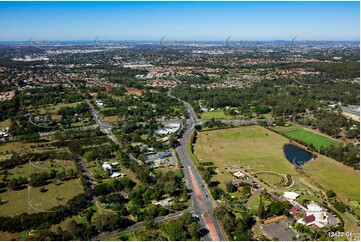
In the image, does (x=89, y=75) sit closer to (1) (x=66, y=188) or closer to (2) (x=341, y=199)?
(1) (x=66, y=188)

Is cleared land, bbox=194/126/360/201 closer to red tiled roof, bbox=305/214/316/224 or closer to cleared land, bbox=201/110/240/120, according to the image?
red tiled roof, bbox=305/214/316/224

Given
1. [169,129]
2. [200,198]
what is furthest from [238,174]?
[169,129]

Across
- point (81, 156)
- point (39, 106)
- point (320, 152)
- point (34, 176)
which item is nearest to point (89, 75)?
point (39, 106)

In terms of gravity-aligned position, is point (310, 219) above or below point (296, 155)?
above

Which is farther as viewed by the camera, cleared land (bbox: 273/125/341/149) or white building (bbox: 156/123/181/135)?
white building (bbox: 156/123/181/135)

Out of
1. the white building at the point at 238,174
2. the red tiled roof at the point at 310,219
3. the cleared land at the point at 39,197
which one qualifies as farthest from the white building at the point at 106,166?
the red tiled roof at the point at 310,219

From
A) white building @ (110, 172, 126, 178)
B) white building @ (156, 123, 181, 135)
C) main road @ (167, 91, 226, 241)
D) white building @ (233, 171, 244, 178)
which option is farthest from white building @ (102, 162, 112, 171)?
white building @ (233, 171, 244, 178)

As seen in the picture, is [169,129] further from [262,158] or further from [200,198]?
[200,198]
